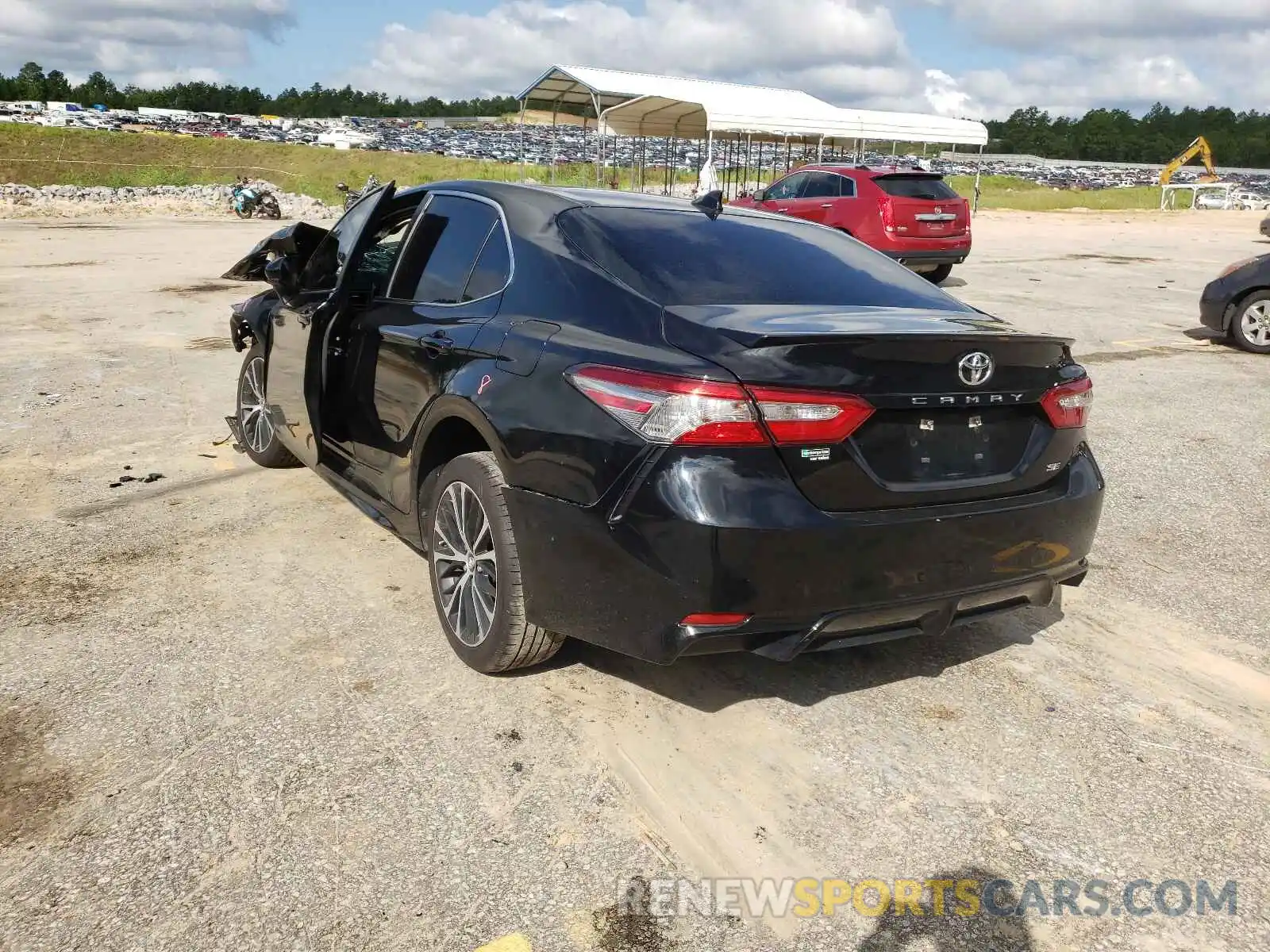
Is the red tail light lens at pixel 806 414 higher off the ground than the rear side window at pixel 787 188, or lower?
lower

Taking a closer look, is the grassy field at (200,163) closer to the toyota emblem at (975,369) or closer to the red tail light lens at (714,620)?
the toyota emblem at (975,369)

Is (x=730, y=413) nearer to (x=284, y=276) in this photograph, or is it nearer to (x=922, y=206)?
(x=284, y=276)

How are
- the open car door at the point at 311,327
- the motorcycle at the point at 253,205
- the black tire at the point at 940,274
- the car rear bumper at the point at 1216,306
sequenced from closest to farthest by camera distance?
the open car door at the point at 311,327
the car rear bumper at the point at 1216,306
the black tire at the point at 940,274
the motorcycle at the point at 253,205

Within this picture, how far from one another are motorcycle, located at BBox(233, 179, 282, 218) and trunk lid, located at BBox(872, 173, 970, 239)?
949 inches

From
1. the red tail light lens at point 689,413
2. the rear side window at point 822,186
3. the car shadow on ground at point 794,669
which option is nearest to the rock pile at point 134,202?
the rear side window at point 822,186

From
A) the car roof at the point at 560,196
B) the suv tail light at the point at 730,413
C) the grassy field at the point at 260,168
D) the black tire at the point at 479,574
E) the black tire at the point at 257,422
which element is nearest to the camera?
the suv tail light at the point at 730,413

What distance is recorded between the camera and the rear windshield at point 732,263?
3322 mm

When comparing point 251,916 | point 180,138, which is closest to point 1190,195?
point 251,916

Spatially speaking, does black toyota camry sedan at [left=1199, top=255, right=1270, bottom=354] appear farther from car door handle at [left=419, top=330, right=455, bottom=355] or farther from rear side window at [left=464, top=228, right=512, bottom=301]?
car door handle at [left=419, top=330, right=455, bottom=355]

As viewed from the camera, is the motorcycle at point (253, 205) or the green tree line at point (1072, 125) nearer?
the motorcycle at point (253, 205)

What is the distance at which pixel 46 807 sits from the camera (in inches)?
108

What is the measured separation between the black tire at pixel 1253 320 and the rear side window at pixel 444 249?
31.1 ft

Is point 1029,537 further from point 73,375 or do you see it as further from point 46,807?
point 73,375

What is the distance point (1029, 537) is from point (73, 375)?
26.2ft
